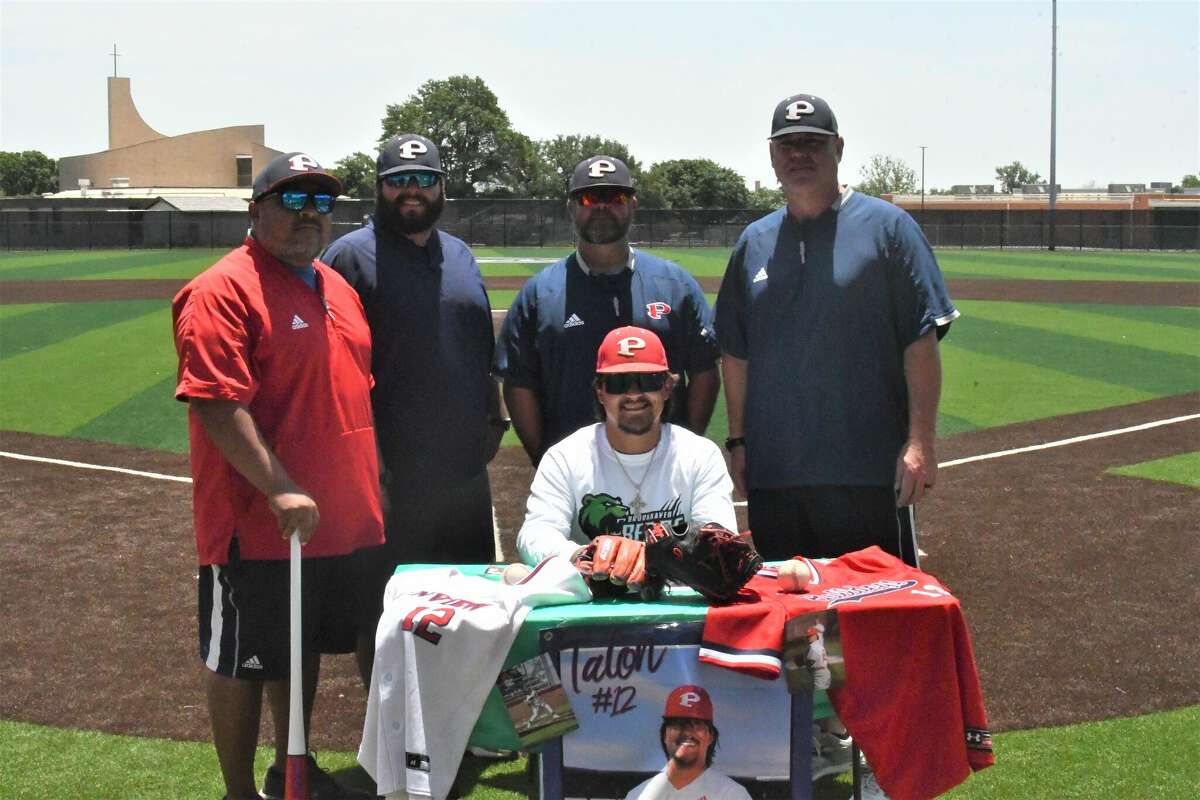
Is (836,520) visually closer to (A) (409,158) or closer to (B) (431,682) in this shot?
(B) (431,682)

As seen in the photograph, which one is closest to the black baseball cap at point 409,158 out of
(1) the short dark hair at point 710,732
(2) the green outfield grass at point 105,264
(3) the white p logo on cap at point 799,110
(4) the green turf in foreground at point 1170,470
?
(3) the white p logo on cap at point 799,110

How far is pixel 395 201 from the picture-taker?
4.95m

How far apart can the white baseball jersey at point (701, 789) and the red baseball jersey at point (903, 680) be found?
0.35m

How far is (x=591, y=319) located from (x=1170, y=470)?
7.38 m

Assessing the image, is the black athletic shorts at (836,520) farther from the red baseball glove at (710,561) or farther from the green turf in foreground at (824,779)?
the red baseball glove at (710,561)

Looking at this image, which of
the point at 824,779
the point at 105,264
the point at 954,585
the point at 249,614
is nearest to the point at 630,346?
the point at 249,614

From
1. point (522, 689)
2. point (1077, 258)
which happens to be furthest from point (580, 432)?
point (1077, 258)

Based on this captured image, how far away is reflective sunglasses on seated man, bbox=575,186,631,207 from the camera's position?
4.95 metres

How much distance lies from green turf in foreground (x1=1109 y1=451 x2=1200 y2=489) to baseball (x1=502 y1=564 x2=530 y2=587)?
25.5 feet

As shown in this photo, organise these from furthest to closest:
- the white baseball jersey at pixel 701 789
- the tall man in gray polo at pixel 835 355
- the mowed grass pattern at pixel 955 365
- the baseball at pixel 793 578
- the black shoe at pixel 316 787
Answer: the mowed grass pattern at pixel 955 365 < the black shoe at pixel 316 787 < the tall man in gray polo at pixel 835 355 < the baseball at pixel 793 578 < the white baseball jersey at pixel 701 789

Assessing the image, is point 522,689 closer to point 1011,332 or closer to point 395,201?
point 395,201

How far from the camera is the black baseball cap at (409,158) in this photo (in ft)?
16.2

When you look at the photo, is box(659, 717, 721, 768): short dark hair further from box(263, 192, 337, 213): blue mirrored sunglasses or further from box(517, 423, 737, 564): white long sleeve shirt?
box(263, 192, 337, 213): blue mirrored sunglasses

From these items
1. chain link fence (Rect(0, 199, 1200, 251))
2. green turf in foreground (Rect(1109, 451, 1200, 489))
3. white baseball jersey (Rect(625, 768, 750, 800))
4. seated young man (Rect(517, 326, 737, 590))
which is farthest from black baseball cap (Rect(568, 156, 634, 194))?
chain link fence (Rect(0, 199, 1200, 251))
